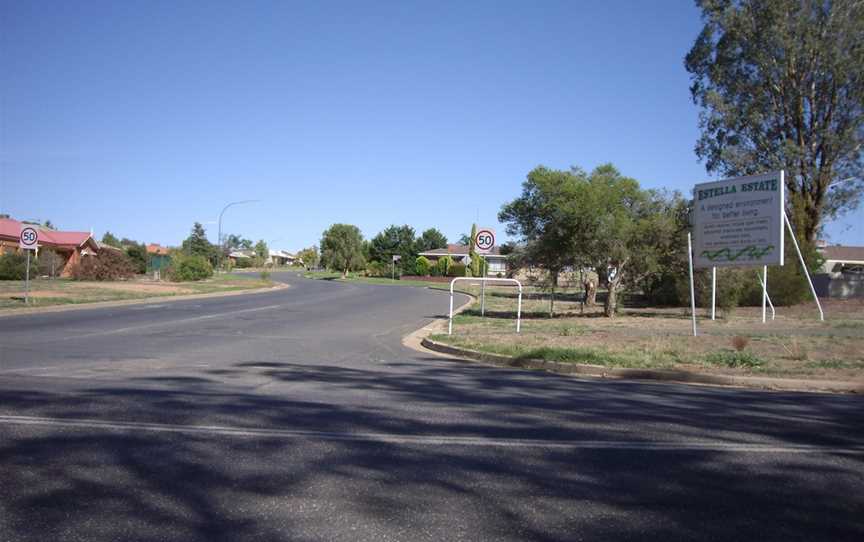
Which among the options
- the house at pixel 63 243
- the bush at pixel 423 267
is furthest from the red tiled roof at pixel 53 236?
the bush at pixel 423 267

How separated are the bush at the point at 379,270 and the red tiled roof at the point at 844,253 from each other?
5079cm

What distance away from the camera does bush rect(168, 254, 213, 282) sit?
178 feet

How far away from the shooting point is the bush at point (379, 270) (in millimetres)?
95812

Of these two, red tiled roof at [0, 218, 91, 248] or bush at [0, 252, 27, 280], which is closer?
bush at [0, 252, 27, 280]

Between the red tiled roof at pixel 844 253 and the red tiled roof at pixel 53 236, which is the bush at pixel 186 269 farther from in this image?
the red tiled roof at pixel 844 253

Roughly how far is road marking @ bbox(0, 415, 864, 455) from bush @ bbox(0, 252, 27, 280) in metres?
44.3

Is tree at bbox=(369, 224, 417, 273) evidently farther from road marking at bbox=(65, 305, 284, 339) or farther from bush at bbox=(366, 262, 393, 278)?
road marking at bbox=(65, 305, 284, 339)

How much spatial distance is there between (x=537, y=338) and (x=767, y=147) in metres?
24.1

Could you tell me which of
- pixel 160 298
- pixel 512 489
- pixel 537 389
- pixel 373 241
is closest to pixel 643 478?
pixel 512 489

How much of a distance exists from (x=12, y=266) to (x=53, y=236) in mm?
14496

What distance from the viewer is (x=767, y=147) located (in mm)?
34750

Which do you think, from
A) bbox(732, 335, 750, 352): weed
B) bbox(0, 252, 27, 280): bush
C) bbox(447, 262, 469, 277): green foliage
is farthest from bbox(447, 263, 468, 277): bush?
bbox(732, 335, 750, 352): weed

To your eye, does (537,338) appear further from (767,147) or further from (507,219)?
(767,147)

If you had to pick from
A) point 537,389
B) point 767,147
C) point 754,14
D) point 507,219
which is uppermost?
point 754,14
